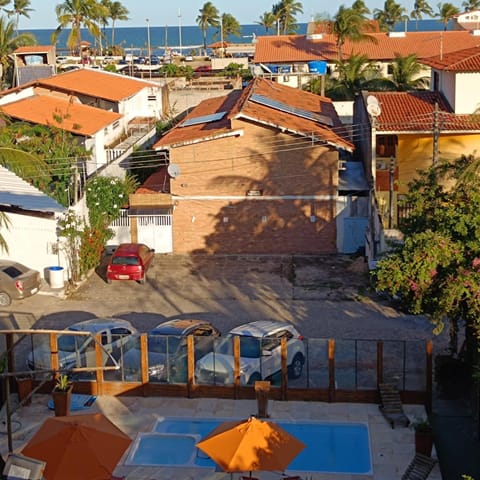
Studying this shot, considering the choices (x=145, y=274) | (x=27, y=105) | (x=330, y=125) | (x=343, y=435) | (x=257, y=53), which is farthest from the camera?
(x=257, y=53)

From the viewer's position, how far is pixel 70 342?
2091 centimetres

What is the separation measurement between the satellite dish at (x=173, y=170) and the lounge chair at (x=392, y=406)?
1516 cm

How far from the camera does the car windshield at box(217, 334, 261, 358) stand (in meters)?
20.2

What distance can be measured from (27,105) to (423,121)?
1930cm

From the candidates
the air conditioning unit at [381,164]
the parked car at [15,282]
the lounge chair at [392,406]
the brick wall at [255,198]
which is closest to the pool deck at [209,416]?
the lounge chair at [392,406]

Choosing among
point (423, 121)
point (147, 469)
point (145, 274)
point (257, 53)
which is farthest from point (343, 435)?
point (257, 53)

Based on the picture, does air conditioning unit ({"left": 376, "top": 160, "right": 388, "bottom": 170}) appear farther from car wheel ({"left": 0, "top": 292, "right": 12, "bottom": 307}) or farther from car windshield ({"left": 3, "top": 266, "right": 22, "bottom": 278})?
car wheel ({"left": 0, "top": 292, "right": 12, "bottom": 307})

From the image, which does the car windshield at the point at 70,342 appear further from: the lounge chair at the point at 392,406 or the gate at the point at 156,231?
the gate at the point at 156,231

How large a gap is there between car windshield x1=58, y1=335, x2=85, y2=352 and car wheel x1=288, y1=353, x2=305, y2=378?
4952 millimetres

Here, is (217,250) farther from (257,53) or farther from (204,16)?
(204,16)

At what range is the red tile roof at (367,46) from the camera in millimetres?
67812

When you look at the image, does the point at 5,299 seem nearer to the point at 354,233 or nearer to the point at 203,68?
the point at 354,233

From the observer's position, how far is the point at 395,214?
104 feet

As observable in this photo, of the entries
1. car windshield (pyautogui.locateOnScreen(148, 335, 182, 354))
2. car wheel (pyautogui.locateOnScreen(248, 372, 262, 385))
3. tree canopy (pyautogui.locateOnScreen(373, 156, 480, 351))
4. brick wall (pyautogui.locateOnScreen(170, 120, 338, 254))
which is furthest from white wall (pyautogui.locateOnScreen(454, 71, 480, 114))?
car windshield (pyautogui.locateOnScreen(148, 335, 182, 354))
